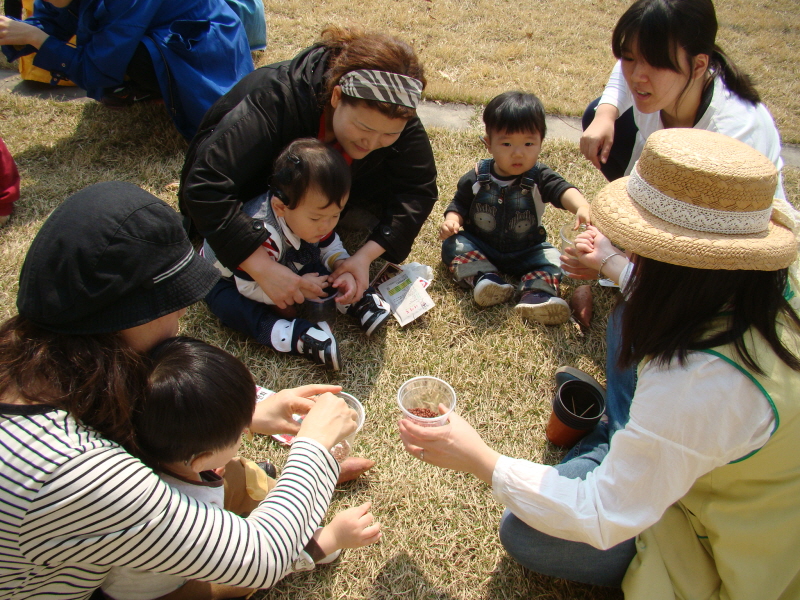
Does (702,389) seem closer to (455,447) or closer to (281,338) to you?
(455,447)

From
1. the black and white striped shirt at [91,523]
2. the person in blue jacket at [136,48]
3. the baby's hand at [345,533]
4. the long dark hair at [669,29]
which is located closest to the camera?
the black and white striped shirt at [91,523]

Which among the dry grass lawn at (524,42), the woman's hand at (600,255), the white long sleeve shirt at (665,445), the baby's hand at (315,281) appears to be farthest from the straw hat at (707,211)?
the dry grass lawn at (524,42)

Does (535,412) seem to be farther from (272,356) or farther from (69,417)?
(69,417)

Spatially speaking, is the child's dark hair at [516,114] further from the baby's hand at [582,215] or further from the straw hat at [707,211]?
the straw hat at [707,211]

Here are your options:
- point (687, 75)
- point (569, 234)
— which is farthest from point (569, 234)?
point (687, 75)

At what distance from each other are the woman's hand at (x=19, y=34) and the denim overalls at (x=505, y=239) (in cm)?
294

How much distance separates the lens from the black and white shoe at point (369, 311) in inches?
102

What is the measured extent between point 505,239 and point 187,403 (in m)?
2.14

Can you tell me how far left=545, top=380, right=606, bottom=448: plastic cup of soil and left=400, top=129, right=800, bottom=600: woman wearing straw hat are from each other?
1.98 ft

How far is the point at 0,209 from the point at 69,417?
2.52 meters

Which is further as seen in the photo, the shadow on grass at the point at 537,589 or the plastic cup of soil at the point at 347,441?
the plastic cup of soil at the point at 347,441

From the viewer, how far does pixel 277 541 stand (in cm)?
133

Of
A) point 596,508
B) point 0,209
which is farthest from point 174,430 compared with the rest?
point 0,209

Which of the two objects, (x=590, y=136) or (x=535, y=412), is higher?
(x=590, y=136)
